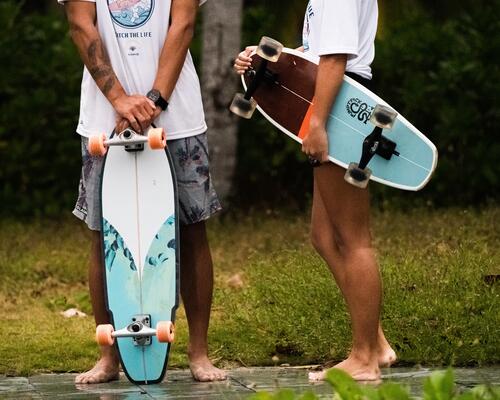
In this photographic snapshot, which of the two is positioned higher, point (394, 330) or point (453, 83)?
point (453, 83)

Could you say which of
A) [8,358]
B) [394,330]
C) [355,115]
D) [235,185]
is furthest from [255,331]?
[235,185]

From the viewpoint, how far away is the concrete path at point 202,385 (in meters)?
5.45

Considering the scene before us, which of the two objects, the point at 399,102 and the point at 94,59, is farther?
the point at 399,102

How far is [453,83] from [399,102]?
1.99 feet

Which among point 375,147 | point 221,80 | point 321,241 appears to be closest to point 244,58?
point 375,147

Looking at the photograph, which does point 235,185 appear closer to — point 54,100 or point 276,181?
point 276,181

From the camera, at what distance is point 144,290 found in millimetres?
5773

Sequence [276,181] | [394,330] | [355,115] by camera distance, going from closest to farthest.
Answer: [355,115]
[394,330]
[276,181]

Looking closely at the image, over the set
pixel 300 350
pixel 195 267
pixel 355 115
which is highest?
pixel 355 115

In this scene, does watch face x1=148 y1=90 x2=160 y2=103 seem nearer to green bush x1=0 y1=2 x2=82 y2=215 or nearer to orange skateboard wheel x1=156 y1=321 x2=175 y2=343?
orange skateboard wheel x1=156 y1=321 x2=175 y2=343

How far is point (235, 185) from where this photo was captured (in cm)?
1217

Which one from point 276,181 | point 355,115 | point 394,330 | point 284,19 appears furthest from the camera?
point 276,181

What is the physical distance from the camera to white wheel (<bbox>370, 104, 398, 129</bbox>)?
5484mm

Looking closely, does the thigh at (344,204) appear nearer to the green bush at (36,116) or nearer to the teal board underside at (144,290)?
the teal board underside at (144,290)
